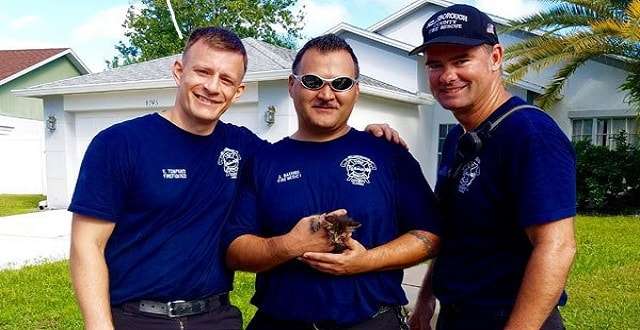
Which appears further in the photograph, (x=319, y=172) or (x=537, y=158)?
(x=319, y=172)

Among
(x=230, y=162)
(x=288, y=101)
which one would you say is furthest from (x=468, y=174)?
(x=288, y=101)

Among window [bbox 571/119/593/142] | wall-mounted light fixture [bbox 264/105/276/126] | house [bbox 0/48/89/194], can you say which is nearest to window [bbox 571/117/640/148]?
window [bbox 571/119/593/142]

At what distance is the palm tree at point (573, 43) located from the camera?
1238 cm

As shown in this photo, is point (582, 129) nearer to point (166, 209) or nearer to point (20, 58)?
point (166, 209)

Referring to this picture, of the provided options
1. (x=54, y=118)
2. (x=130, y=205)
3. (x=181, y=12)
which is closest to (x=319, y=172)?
(x=130, y=205)

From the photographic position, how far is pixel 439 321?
2574 millimetres

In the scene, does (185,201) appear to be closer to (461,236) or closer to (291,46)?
(461,236)

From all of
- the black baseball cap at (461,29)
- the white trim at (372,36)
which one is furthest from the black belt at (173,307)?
the white trim at (372,36)

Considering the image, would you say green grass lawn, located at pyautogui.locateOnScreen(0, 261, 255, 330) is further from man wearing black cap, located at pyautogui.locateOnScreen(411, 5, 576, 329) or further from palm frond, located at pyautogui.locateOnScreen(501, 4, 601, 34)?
palm frond, located at pyautogui.locateOnScreen(501, 4, 601, 34)

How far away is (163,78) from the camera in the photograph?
43.1 ft

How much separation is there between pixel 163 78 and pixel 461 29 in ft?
37.9

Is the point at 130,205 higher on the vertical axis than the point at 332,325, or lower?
higher

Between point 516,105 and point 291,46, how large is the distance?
34074 millimetres

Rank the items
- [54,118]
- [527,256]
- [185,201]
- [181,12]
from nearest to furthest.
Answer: [527,256] < [185,201] < [54,118] < [181,12]
